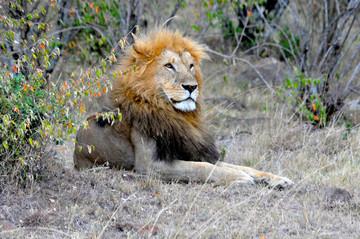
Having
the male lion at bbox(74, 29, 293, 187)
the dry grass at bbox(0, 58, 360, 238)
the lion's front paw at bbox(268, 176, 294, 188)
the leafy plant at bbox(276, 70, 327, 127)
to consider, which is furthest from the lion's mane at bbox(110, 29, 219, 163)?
the leafy plant at bbox(276, 70, 327, 127)

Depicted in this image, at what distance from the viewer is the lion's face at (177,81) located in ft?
17.5

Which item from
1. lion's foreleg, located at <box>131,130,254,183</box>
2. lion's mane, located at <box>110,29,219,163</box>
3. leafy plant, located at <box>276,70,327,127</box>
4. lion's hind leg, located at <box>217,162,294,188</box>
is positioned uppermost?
lion's mane, located at <box>110,29,219,163</box>

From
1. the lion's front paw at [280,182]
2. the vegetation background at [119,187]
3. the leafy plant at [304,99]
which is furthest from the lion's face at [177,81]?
the leafy plant at [304,99]

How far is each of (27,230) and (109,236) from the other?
22.0 inches

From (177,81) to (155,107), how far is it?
1.08ft

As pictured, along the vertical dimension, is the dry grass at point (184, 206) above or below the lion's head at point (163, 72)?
below

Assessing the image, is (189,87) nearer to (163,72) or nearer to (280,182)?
(163,72)

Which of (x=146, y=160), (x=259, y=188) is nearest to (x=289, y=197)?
(x=259, y=188)

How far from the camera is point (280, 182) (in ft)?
16.7

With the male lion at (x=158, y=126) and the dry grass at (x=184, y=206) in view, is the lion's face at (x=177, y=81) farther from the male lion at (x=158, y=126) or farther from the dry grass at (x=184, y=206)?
the dry grass at (x=184, y=206)

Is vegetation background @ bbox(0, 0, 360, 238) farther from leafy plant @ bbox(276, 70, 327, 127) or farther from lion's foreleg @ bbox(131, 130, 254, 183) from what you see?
leafy plant @ bbox(276, 70, 327, 127)

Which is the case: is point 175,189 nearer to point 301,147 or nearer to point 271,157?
point 271,157

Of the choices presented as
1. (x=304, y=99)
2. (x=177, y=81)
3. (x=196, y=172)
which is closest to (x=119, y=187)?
(x=196, y=172)

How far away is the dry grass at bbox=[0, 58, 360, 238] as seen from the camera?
3918mm
